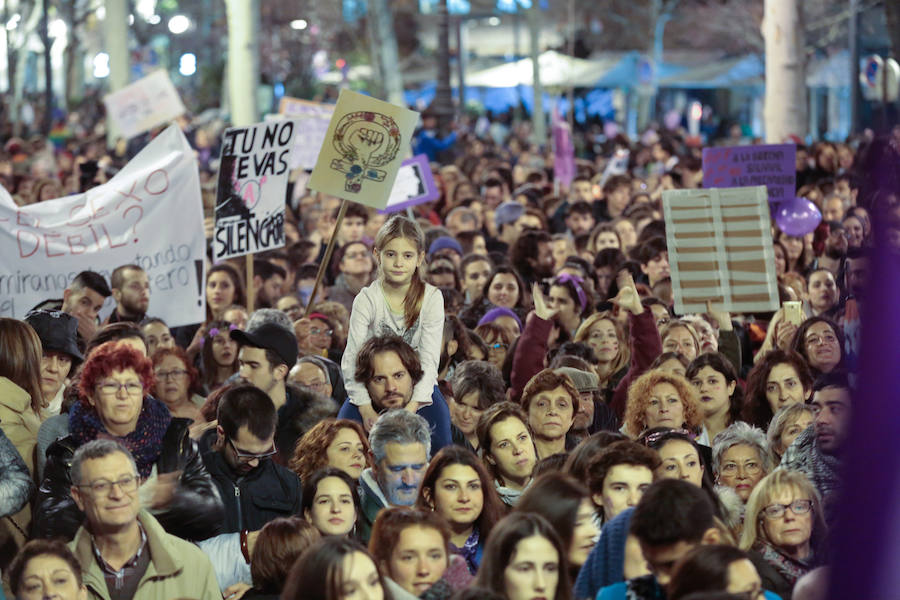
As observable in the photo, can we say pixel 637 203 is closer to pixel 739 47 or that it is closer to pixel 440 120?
pixel 440 120

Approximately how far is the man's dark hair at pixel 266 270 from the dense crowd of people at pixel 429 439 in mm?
433

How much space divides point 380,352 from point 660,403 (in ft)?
4.14

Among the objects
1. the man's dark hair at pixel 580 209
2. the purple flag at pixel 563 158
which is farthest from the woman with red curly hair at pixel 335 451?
the purple flag at pixel 563 158

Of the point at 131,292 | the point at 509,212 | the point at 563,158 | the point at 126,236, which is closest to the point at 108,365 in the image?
the point at 131,292

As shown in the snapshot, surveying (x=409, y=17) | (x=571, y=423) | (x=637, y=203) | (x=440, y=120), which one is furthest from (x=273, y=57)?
(x=571, y=423)

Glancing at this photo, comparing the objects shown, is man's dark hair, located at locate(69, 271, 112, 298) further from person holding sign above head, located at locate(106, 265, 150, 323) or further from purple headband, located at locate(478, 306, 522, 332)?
purple headband, located at locate(478, 306, 522, 332)

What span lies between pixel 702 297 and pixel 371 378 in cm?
336

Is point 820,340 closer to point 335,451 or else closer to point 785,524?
point 785,524

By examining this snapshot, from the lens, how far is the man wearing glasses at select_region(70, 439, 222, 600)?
519cm

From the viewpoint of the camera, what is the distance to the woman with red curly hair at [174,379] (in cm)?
800

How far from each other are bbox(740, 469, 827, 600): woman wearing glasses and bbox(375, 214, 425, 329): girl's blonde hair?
1.90m

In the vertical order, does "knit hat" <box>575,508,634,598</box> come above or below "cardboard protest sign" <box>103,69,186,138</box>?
below

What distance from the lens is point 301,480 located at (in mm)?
6312

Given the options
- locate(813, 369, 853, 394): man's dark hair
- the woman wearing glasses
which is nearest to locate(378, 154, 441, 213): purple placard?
locate(813, 369, 853, 394): man's dark hair
